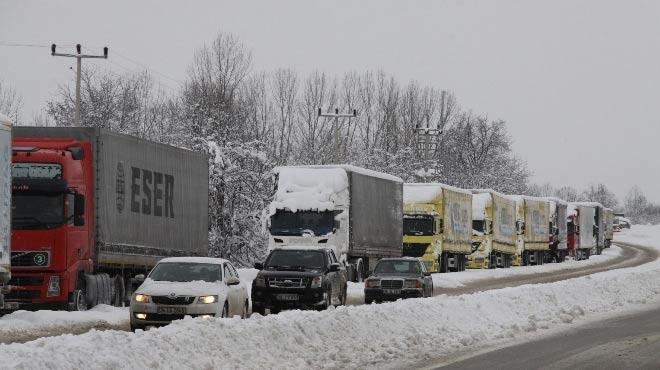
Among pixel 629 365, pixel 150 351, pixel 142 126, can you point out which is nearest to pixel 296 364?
pixel 150 351

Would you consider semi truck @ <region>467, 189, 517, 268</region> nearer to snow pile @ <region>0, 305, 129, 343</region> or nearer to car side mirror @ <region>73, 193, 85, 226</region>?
snow pile @ <region>0, 305, 129, 343</region>

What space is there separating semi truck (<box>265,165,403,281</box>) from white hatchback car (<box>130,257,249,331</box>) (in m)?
14.5

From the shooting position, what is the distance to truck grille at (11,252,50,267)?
23.7 metres

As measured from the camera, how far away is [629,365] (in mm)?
16672

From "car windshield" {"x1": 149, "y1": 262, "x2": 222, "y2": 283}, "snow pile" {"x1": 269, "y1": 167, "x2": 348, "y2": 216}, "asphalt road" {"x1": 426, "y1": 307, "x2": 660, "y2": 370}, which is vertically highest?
"snow pile" {"x1": 269, "y1": 167, "x2": 348, "y2": 216}

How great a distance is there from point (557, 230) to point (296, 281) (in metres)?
52.0

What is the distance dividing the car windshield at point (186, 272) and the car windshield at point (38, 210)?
107 inches

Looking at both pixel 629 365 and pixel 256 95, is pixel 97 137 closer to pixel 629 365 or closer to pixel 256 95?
pixel 629 365

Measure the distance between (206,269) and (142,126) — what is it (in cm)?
6237

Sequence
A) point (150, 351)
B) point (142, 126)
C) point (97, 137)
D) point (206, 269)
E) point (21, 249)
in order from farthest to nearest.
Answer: point (142, 126) < point (97, 137) < point (21, 249) < point (206, 269) < point (150, 351)

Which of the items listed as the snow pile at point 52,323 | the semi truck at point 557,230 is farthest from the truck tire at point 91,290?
the semi truck at point 557,230

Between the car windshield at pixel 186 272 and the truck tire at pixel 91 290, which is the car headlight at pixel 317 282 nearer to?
the car windshield at pixel 186 272

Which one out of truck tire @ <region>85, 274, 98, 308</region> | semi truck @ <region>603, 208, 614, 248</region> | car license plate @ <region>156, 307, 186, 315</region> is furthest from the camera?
semi truck @ <region>603, 208, 614, 248</region>

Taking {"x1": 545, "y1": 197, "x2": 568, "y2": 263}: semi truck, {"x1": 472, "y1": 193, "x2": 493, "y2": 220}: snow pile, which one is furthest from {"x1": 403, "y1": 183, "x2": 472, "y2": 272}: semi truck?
{"x1": 545, "y1": 197, "x2": 568, "y2": 263}: semi truck
